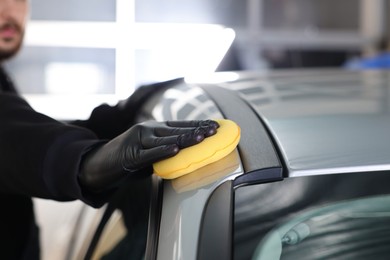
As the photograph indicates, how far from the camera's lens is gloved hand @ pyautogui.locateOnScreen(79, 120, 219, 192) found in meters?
1.22

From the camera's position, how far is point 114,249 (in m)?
1.62

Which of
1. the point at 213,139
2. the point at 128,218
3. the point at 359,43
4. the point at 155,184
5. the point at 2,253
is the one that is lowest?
the point at 359,43

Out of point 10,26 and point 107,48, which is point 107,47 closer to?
point 107,48

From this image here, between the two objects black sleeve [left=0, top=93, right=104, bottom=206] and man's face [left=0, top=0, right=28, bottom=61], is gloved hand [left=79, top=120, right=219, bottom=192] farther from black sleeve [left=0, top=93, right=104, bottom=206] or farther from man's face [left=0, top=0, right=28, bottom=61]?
man's face [left=0, top=0, right=28, bottom=61]

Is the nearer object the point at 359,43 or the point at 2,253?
the point at 2,253

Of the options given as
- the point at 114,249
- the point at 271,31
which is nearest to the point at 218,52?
the point at 271,31

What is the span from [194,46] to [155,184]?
19.7 feet

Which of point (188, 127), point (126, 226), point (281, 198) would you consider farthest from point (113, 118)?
point (281, 198)

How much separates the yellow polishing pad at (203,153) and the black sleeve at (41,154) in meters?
0.22

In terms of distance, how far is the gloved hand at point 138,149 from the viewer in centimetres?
122

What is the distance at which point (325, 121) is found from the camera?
1441 millimetres

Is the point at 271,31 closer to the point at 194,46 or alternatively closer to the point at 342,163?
the point at 194,46

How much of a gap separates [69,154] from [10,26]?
3.40 ft

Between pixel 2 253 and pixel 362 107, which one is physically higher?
pixel 362 107
